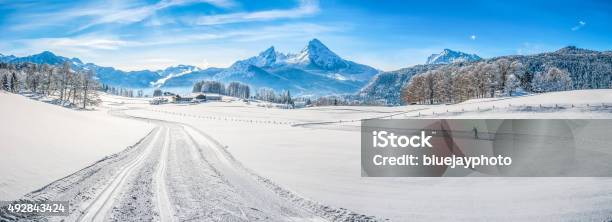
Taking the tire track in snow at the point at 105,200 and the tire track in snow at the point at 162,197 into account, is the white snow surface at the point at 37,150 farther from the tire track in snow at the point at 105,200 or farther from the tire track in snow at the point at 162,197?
the tire track in snow at the point at 162,197

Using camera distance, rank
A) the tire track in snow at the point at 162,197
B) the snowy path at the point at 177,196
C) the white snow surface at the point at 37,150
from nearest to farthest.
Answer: the tire track in snow at the point at 162,197 → the snowy path at the point at 177,196 → the white snow surface at the point at 37,150

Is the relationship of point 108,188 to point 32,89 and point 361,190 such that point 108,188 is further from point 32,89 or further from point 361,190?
point 32,89

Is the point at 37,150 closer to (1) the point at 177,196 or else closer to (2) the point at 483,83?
(1) the point at 177,196

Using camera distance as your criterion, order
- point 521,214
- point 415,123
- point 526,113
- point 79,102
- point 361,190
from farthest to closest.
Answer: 1. point 79,102
2. point 415,123
3. point 526,113
4. point 361,190
5. point 521,214

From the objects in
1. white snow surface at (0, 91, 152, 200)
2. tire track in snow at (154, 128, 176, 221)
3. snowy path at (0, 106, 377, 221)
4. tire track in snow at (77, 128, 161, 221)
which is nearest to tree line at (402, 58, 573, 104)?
white snow surface at (0, 91, 152, 200)

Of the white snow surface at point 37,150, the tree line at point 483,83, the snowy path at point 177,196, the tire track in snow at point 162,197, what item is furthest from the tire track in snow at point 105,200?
the tree line at point 483,83

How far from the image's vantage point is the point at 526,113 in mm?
40938

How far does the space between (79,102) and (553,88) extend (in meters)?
128

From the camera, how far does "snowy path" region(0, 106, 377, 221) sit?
8.81 metres

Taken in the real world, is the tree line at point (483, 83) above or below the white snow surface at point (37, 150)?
above

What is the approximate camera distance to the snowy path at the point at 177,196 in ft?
28.9

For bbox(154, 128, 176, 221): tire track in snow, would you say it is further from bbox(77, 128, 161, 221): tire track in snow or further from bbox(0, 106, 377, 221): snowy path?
bbox(77, 128, 161, 221): tire track in snow

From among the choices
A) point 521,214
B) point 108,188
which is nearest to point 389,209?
point 521,214

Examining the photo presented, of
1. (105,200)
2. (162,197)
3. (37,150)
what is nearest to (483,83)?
(37,150)
